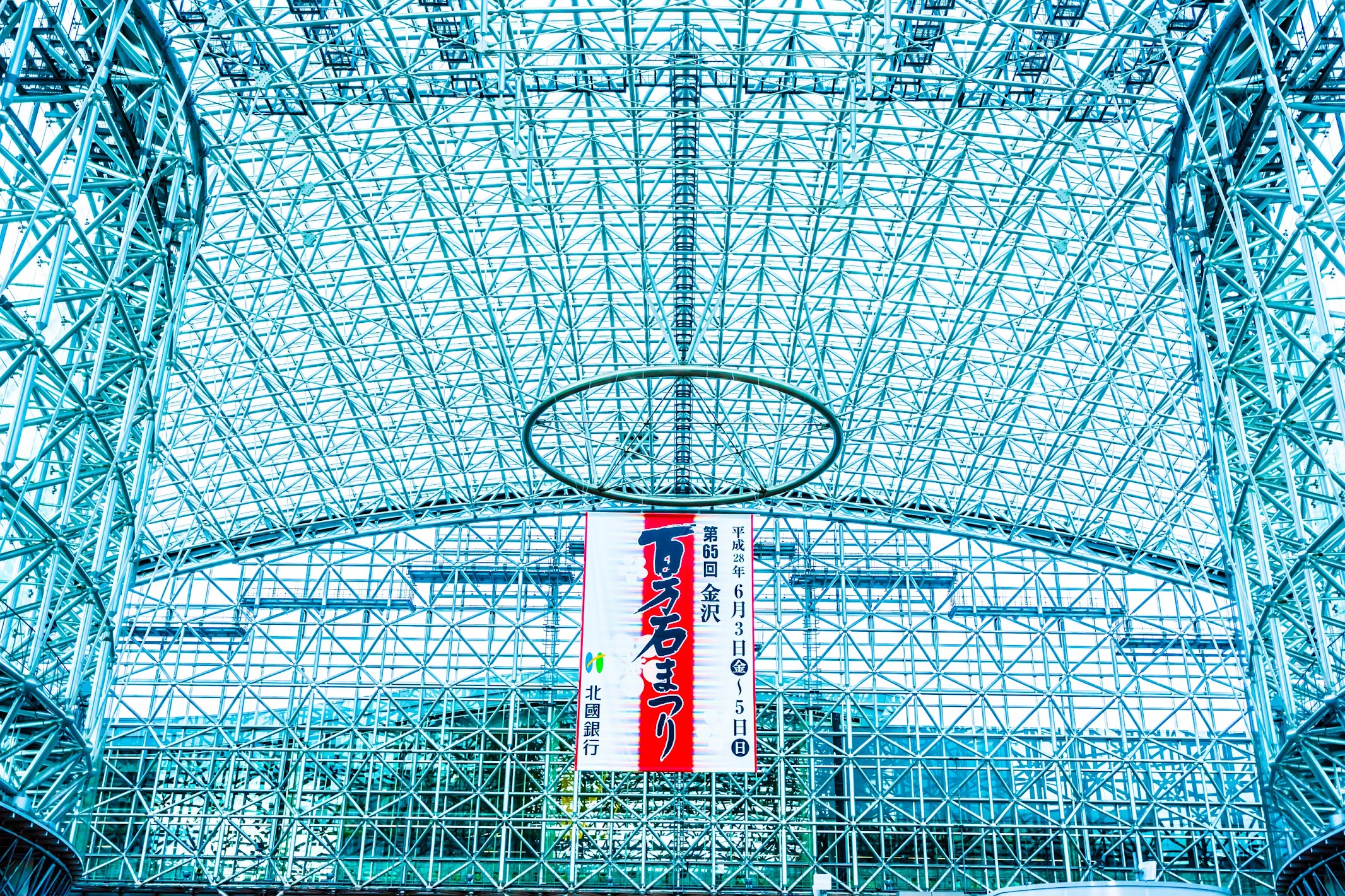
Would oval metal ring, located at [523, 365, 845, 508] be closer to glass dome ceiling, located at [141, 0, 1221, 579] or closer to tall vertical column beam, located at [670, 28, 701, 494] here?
glass dome ceiling, located at [141, 0, 1221, 579]

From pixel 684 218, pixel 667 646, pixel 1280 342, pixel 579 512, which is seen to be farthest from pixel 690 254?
pixel 1280 342

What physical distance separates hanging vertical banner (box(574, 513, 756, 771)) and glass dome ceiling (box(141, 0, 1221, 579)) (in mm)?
6723

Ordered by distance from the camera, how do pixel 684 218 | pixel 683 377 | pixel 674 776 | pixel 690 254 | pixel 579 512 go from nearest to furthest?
1. pixel 683 377
2. pixel 684 218
3. pixel 690 254
4. pixel 674 776
5. pixel 579 512

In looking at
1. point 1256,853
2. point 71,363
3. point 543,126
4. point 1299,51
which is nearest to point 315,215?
point 543,126

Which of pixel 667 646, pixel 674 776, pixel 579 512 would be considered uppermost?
pixel 579 512

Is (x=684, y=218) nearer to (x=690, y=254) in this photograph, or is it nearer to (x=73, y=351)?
(x=690, y=254)

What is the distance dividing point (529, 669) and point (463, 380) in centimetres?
891

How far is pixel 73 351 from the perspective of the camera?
68.3ft

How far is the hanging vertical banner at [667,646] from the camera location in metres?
26.6

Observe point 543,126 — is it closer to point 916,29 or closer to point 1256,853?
point 916,29

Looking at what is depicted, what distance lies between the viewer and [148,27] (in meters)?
22.5

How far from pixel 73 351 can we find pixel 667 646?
1211cm

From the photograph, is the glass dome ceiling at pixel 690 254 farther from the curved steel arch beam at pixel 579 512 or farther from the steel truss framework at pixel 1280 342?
the steel truss framework at pixel 1280 342

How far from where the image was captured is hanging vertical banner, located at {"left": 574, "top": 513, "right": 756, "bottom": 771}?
2661cm
